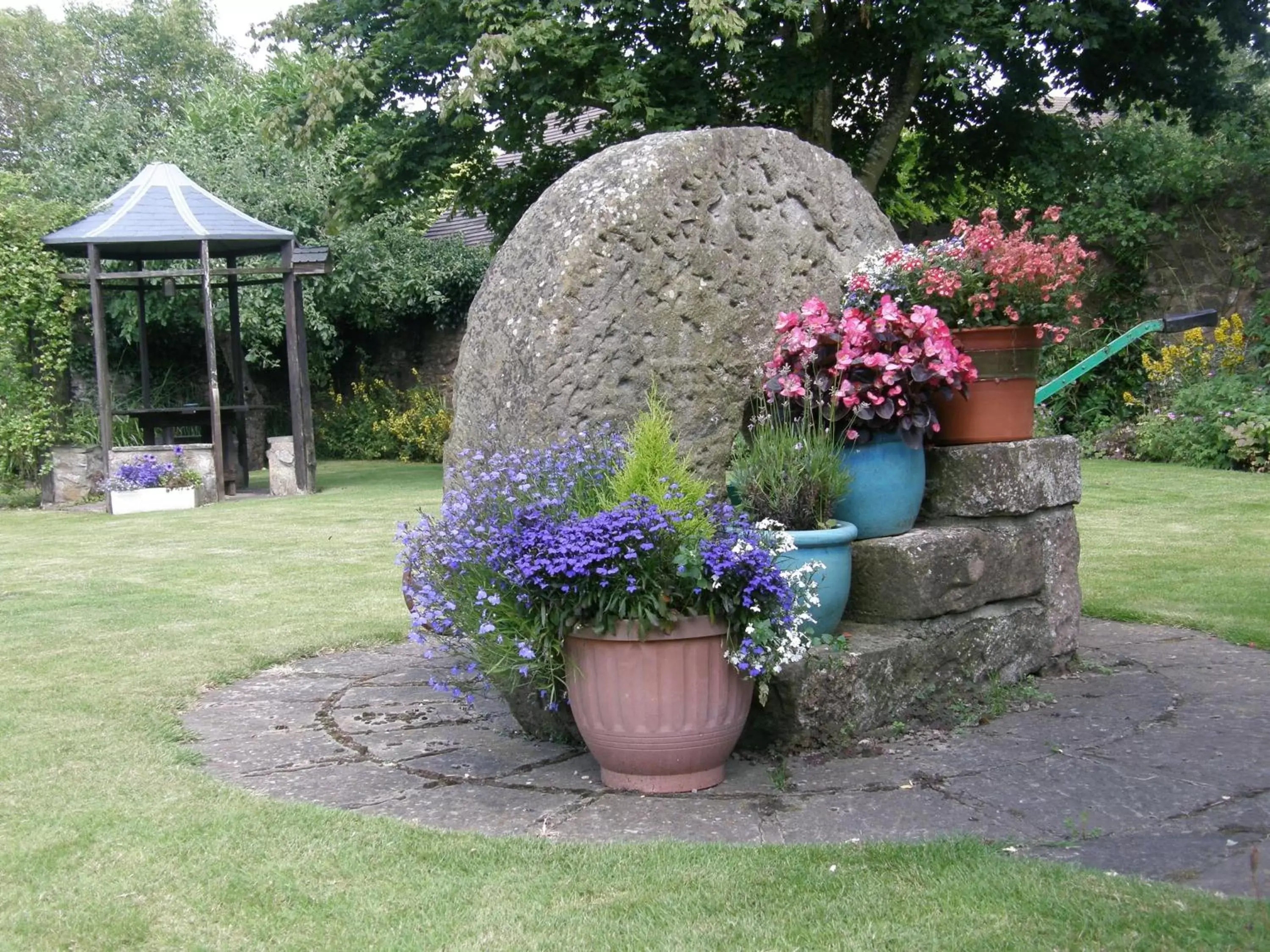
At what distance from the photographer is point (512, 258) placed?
4664 millimetres

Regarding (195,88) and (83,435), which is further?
(195,88)

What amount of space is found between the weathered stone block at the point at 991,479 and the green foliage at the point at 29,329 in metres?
11.8

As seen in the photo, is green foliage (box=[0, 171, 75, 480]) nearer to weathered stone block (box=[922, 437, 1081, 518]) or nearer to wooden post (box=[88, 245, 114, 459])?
wooden post (box=[88, 245, 114, 459])

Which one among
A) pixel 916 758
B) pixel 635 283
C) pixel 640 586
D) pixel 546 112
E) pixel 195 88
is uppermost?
pixel 195 88

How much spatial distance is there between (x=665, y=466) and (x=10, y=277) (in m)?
11.9

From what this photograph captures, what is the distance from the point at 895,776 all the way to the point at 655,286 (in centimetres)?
190

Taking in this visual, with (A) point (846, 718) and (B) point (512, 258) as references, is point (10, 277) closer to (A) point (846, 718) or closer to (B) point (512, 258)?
(B) point (512, 258)

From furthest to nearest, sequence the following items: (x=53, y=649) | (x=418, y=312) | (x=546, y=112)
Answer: (x=418, y=312), (x=546, y=112), (x=53, y=649)

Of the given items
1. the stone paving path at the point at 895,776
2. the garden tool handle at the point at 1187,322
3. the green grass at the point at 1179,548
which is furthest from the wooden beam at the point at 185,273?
the garden tool handle at the point at 1187,322

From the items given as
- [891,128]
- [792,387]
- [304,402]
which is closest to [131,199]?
[304,402]

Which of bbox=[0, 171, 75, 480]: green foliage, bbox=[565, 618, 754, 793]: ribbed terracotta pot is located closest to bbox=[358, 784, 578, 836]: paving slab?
bbox=[565, 618, 754, 793]: ribbed terracotta pot

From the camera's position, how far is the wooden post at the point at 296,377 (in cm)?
1379

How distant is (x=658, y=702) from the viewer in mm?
3439

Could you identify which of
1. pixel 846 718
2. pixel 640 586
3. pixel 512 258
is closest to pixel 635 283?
pixel 512 258
